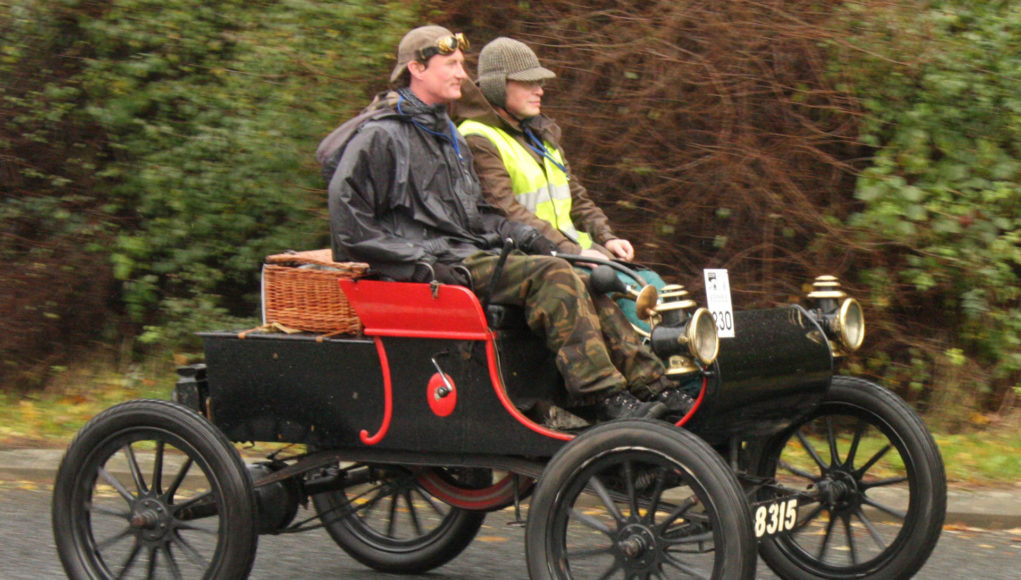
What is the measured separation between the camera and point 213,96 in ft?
27.3

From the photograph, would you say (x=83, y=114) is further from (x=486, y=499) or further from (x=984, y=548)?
(x=984, y=548)

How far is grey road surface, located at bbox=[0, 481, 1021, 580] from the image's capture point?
16.8 ft

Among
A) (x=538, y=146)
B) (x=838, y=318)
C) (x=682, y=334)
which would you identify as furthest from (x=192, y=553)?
(x=838, y=318)

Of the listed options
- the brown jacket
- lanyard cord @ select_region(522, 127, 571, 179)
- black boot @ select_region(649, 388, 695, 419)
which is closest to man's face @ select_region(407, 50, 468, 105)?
the brown jacket

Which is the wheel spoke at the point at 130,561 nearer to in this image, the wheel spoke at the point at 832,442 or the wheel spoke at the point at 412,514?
the wheel spoke at the point at 412,514

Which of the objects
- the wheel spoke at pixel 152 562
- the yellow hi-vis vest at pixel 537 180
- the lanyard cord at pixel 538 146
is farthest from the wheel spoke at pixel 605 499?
the lanyard cord at pixel 538 146

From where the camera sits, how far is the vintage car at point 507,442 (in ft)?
12.8

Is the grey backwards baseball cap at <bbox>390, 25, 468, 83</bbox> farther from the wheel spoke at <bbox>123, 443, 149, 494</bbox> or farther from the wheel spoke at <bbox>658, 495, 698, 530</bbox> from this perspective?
the wheel spoke at <bbox>658, 495, 698, 530</bbox>

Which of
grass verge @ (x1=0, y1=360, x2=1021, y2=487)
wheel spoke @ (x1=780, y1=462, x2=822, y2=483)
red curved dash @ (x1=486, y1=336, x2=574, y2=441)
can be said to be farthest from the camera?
grass verge @ (x1=0, y1=360, x2=1021, y2=487)

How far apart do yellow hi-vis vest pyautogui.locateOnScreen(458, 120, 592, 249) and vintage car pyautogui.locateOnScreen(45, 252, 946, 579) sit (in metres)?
0.85

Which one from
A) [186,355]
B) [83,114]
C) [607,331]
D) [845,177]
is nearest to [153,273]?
[186,355]

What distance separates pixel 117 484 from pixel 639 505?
5.78ft

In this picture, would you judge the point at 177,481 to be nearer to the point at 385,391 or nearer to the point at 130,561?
the point at 130,561

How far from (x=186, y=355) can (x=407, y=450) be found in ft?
15.0
